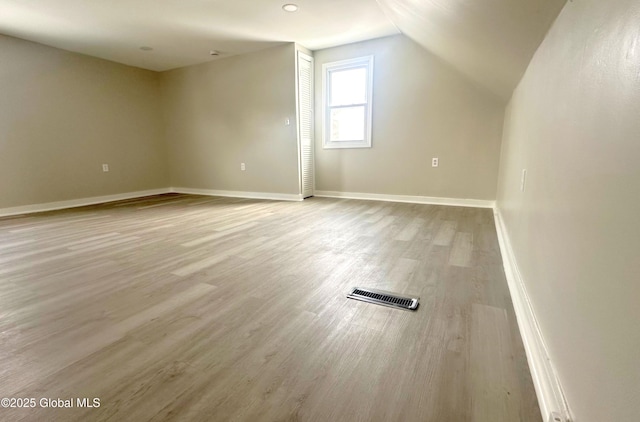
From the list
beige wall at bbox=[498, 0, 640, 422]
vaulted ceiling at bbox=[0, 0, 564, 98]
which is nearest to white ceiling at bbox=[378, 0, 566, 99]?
vaulted ceiling at bbox=[0, 0, 564, 98]

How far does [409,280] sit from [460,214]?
2031 millimetres

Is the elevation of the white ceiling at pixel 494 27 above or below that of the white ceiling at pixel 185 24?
below

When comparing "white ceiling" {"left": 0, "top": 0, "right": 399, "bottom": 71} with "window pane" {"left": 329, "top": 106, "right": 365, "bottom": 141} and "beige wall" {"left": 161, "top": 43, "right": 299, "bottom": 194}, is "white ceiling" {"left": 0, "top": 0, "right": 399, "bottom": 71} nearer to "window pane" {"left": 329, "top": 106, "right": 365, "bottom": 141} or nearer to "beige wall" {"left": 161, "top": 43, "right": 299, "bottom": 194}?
"beige wall" {"left": 161, "top": 43, "right": 299, "bottom": 194}

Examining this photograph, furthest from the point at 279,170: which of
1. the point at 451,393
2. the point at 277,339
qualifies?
the point at 451,393

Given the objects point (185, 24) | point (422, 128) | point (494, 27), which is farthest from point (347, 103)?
point (494, 27)

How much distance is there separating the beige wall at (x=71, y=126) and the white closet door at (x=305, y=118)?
9.89 ft

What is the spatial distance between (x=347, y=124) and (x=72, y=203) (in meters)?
4.30

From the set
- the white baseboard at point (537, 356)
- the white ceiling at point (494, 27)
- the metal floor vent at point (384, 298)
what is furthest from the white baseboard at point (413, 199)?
the metal floor vent at point (384, 298)

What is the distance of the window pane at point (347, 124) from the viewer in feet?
14.4

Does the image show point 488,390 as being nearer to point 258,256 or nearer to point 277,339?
point 277,339

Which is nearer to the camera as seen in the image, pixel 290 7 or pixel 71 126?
pixel 290 7

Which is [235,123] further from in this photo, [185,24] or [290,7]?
[290,7]

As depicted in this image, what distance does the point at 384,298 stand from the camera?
5.01 ft

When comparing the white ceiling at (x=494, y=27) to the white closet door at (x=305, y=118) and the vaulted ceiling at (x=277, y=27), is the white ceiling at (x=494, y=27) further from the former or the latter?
the white closet door at (x=305, y=118)
